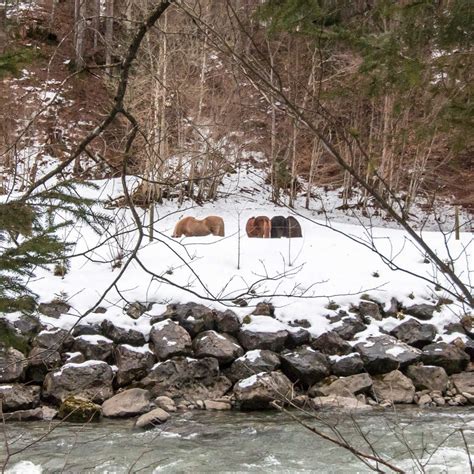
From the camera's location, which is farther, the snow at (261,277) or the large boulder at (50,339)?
the snow at (261,277)

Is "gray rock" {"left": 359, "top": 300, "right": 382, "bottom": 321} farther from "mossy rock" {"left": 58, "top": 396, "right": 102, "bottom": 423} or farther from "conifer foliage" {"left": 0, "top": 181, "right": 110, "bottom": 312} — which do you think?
"conifer foliage" {"left": 0, "top": 181, "right": 110, "bottom": 312}

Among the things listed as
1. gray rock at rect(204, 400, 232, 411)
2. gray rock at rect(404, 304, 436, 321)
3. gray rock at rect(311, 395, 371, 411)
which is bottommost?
gray rock at rect(204, 400, 232, 411)

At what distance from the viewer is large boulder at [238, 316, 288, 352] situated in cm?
936

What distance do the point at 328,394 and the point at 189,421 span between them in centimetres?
211

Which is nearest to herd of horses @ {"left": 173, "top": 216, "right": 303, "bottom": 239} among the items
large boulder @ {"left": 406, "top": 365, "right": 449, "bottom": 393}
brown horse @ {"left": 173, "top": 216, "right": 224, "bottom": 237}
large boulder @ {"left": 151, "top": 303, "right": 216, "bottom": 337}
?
brown horse @ {"left": 173, "top": 216, "right": 224, "bottom": 237}

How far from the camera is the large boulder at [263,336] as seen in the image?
30.7 ft

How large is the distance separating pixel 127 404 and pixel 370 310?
4548 millimetres

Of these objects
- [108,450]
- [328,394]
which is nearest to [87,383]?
[108,450]

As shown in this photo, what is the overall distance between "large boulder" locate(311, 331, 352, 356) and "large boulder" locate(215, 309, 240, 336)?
1240 millimetres

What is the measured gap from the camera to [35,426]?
282 inches

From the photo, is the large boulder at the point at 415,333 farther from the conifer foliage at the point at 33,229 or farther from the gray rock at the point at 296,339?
the conifer foliage at the point at 33,229

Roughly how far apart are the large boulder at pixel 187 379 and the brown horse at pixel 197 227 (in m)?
4.08

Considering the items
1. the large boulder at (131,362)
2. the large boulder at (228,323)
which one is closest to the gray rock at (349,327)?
the large boulder at (228,323)

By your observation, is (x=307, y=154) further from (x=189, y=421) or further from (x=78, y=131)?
(x=189, y=421)
